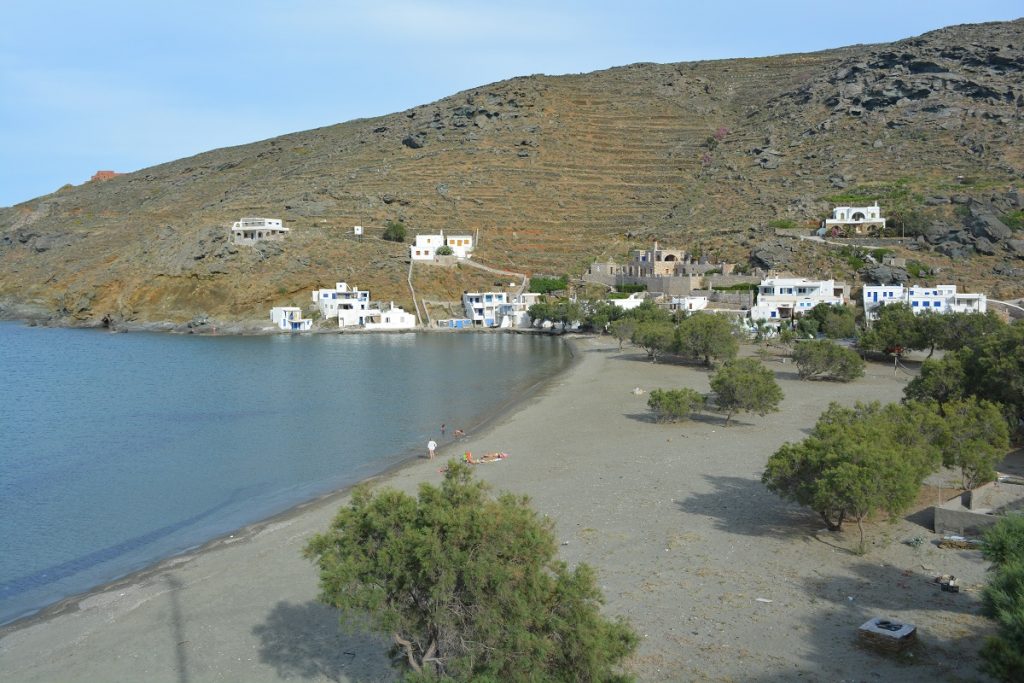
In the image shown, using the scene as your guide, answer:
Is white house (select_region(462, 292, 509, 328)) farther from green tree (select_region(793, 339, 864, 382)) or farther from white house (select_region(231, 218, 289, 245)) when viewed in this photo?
green tree (select_region(793, 339, 864, 382))

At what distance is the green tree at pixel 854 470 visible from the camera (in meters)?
14.3

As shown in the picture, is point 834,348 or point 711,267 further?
point 711,267

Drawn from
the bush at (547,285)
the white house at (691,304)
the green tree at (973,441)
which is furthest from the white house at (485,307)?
the green tree at (973,441)

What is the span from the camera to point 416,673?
861cm

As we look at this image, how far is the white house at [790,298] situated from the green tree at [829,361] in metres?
20.8

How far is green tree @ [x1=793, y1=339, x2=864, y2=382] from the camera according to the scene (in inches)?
1474

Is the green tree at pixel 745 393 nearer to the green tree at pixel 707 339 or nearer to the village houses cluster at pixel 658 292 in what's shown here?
the green tree at pixel 707 339

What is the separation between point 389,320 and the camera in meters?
76.5

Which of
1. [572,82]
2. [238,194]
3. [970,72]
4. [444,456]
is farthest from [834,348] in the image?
[572,82]

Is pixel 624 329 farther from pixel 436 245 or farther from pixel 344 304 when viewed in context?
pixel 436 245

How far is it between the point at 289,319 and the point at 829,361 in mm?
53278

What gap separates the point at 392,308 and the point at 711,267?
3063 cm

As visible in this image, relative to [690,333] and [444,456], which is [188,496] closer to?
[444,456]

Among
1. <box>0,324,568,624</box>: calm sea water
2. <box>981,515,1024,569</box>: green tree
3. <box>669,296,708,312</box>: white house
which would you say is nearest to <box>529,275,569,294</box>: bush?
<box>0,324,568,624</box>: calm sea water
